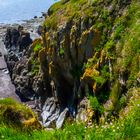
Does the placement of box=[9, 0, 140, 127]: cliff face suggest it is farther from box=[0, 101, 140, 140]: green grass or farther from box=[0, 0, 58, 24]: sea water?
box=[0, 0, 58, 24]: sea water

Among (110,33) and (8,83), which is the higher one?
(110,33)

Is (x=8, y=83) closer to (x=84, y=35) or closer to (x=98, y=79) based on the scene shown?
(x=84, y=35)

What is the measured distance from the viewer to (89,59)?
41.2m

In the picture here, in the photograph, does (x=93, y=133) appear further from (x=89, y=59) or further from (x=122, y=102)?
(x=89, y=59)

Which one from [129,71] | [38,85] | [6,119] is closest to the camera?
[6,119]

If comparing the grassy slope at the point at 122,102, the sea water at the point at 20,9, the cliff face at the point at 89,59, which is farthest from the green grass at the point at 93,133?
the sea water at the point at 20,9

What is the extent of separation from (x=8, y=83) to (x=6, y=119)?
186 ft

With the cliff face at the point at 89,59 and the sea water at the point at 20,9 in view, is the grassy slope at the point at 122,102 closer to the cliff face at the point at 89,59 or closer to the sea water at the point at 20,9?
the cliff face at the point at 89,59

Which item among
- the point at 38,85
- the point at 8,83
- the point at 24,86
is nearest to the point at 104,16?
the point at 38,85

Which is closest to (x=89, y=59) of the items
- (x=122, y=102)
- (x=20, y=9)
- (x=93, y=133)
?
(x=122, y=102)

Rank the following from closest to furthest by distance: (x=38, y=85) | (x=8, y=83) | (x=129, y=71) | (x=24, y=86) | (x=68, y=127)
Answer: (x=68, y=127)
(x=129, y=71)
(x=38, y=85)
(x=24, y=86)
(x=8, y=83)

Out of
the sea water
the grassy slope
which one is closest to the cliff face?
the grassy slope

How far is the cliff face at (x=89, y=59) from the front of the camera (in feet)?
106

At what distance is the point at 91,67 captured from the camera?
40.1m
